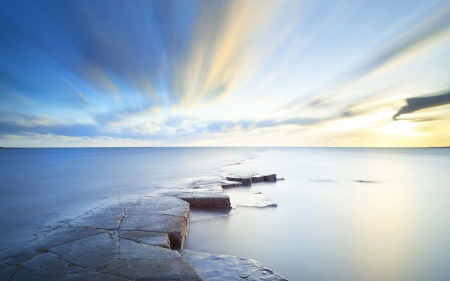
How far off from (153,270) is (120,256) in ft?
2.43

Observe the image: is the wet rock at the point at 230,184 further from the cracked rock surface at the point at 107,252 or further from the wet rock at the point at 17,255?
the wet rock at the point at 17,255

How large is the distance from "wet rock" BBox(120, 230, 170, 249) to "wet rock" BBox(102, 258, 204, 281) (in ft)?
2.18

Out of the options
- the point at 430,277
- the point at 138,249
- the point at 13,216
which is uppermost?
the point at 138,249

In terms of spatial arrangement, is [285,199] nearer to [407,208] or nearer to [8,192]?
[407,208]

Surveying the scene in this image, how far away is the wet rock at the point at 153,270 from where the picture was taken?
273 centimetres

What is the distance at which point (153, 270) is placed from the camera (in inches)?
113

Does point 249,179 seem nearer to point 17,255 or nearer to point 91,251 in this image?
point 91,251

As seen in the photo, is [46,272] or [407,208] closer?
[46,272]

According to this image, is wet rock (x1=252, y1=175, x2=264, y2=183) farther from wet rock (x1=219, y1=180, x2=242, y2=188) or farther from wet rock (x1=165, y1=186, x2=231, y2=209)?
wet rock (x1=165, y1=186, x2=231, y2=209)

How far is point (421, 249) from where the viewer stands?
5207 millimetres

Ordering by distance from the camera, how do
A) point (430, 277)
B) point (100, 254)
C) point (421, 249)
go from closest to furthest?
point (100, 254) < point (430, 277) < point (421, 249)

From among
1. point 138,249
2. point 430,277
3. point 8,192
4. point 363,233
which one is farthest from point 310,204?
point 8,192

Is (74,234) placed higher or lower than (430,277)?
higher

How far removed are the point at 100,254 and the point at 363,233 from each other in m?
6.76
